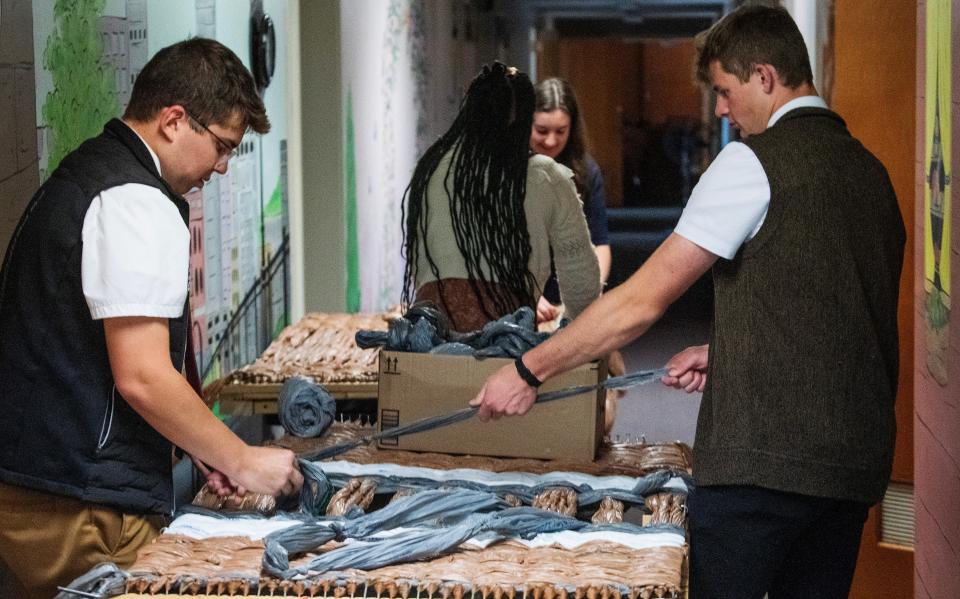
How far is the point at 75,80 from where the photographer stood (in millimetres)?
3537

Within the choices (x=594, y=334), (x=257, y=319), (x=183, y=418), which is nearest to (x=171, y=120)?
(x=183, y=418)

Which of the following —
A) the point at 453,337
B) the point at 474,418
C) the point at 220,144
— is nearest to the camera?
the point at 220,144

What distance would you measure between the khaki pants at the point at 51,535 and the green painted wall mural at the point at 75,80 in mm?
1244

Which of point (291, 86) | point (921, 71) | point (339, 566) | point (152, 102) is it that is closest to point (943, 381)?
point (921, 71)

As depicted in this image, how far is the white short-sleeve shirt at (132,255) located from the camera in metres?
2.15

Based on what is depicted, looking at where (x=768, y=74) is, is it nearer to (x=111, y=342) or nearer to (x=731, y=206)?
(x=731, y=206)

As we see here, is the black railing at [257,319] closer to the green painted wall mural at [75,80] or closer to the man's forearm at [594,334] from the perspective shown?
the green painted wall mural at [75,80]

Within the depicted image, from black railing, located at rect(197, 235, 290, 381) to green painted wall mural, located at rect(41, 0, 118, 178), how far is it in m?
1.26

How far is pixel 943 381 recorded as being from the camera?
3148 mm

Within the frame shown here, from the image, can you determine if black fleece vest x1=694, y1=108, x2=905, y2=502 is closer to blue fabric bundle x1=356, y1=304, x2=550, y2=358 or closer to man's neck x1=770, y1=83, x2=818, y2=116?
man's neck x1=770, y1=83, x2=818, y2=116

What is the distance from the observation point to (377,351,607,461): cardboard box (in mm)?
2951

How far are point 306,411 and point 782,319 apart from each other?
4.17 feet

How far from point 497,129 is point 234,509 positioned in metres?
1.62

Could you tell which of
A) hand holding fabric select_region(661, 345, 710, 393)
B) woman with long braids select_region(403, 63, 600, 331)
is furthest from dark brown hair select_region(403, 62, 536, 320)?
hand holding fabric select_region(661, 345, 710, 393)
